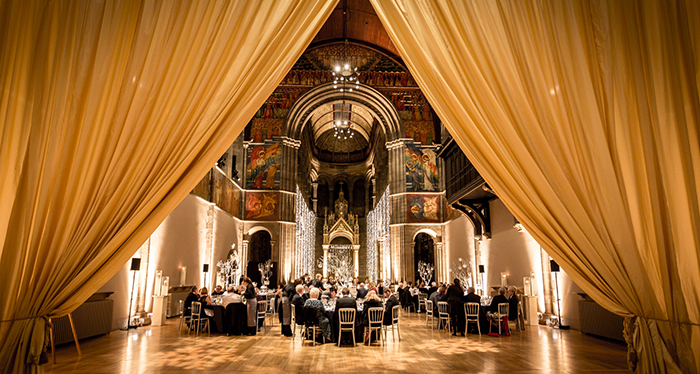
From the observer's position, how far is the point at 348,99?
21844 millimetres

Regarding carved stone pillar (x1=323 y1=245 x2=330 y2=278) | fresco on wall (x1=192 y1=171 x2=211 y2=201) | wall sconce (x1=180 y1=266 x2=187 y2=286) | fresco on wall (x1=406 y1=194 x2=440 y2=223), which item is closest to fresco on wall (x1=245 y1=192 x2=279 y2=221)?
fresco on wall (x1=192 y1=171 x2=211 y2=201)

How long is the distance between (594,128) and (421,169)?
18.3 m

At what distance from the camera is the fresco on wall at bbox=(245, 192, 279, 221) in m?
20.4

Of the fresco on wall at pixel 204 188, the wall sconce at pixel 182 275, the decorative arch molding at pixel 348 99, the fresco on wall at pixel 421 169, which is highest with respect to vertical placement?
the decorative arch molding at pixel 348 99

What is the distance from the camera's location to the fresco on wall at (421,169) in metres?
20.7

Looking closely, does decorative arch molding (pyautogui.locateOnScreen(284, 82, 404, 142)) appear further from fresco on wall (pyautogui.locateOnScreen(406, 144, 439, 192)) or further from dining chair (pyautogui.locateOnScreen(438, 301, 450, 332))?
dining chair (pyautogui.locateOnScreen(438, 301, 450, 332))

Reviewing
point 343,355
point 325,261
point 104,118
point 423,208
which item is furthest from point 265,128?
point 104,118

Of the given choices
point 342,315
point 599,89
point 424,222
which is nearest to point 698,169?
point 599,89

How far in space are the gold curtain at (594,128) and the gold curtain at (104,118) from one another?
128 centimetres

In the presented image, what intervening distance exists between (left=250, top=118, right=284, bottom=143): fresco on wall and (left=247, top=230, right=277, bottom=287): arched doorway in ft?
18.0

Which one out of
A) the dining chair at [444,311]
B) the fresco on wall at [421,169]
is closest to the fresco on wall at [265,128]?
the fresco on wall at [421,169]

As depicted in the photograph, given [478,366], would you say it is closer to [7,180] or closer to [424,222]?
[7,180]

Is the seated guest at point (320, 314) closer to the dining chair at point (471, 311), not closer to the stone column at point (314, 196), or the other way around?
the dining chair at point (471, 311)

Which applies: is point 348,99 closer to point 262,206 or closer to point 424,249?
point 262,206
